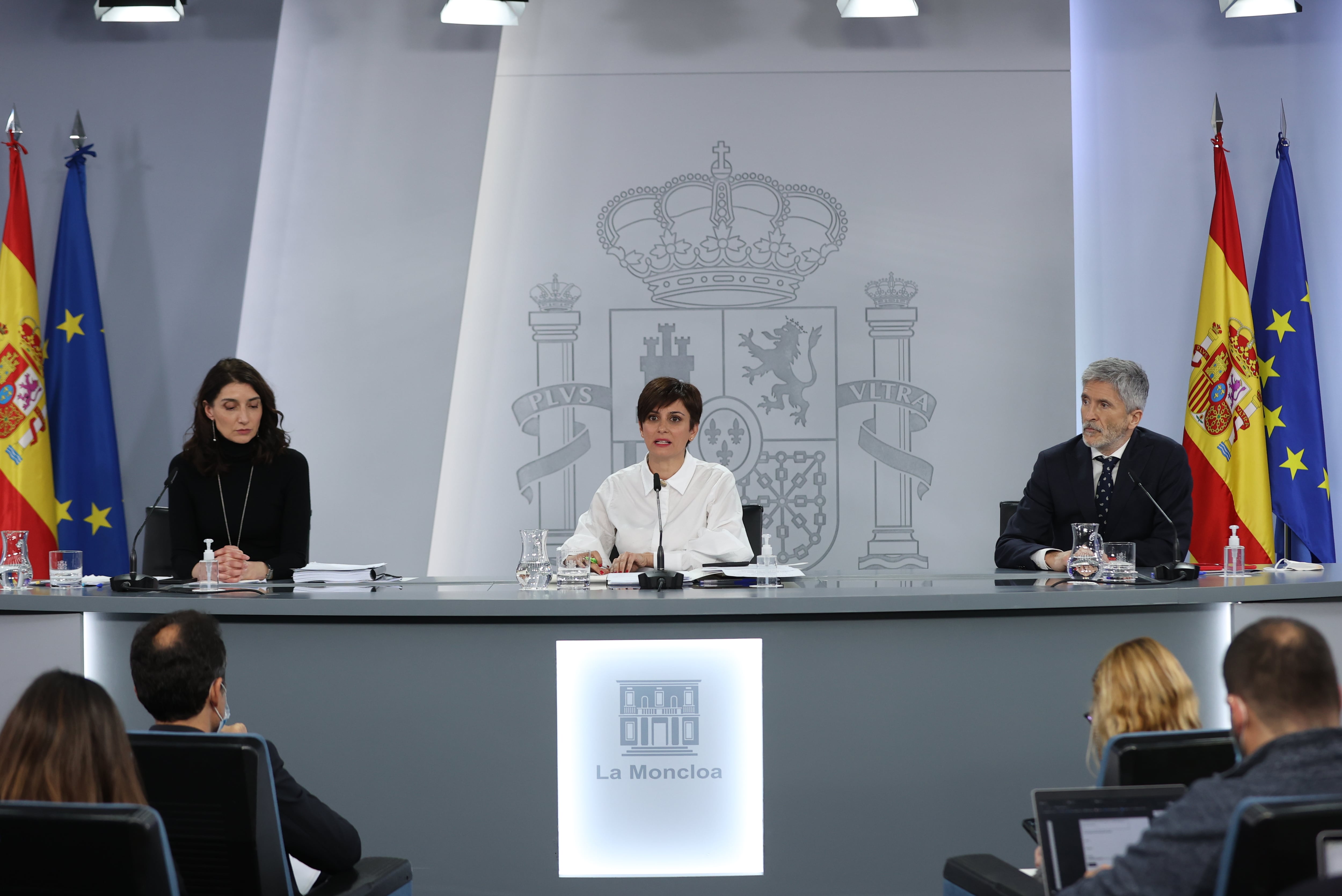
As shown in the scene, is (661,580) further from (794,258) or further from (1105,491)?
(794,258)

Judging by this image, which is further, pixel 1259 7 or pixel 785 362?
pixel 785 362

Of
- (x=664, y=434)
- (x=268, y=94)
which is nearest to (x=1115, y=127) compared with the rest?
(x=664, y=434)

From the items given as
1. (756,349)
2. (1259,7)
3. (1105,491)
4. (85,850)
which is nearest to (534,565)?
(85,850)

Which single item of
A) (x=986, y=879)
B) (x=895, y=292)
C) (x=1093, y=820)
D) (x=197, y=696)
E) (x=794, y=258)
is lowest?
(x=986, y=879)

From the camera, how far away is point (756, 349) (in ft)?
16.2

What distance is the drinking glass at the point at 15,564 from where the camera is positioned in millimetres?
3123

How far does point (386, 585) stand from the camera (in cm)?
319

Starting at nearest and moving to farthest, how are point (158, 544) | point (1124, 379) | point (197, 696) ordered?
point (197, 696), point (1124, 379), point (158, 544)

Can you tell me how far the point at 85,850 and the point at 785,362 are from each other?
3879 mm

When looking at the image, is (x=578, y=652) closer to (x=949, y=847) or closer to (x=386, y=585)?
(x=386, y=585)

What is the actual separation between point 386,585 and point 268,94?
284 centimetres

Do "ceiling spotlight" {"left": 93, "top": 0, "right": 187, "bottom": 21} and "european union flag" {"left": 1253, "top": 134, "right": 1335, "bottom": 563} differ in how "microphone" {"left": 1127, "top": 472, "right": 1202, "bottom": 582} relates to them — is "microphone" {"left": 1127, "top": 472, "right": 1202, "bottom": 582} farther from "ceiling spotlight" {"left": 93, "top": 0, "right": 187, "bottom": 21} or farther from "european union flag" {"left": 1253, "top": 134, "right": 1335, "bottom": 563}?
"ceiling spotlight" {"left": 93, "top": 0, "right": 187, "bottom": 21}

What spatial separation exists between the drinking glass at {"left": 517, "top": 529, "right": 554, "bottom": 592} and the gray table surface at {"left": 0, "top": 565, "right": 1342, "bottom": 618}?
0.15 ft

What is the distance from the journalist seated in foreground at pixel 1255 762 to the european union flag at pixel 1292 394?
12.0 feet
